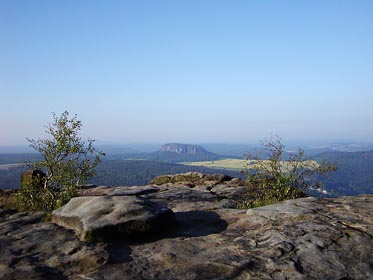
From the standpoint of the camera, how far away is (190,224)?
48.4 feet

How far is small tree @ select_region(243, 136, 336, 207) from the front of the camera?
2291cm

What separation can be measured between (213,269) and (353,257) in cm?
443

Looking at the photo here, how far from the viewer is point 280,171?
23.6 metres

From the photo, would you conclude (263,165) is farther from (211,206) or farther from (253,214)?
(253,214)

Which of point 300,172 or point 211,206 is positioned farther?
point 300,172

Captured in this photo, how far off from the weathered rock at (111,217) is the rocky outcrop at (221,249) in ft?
1.21

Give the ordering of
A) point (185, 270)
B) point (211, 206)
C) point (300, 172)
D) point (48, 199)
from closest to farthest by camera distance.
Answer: point (185, 270) < point (211, 206) < point (48, 199) < point (300, 172)

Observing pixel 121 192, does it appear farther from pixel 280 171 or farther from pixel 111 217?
pixel 111 217

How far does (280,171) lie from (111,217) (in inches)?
569

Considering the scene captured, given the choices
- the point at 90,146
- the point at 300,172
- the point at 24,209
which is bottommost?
the point at 24,209

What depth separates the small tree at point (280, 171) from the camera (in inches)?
902

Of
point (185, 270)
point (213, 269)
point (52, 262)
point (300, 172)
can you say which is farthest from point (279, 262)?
point (300, 172)

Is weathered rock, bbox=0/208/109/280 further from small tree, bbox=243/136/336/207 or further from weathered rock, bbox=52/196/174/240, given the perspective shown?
small tree, bbox=243/136/336/207

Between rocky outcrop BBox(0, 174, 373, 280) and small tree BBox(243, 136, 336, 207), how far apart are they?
7177mm
